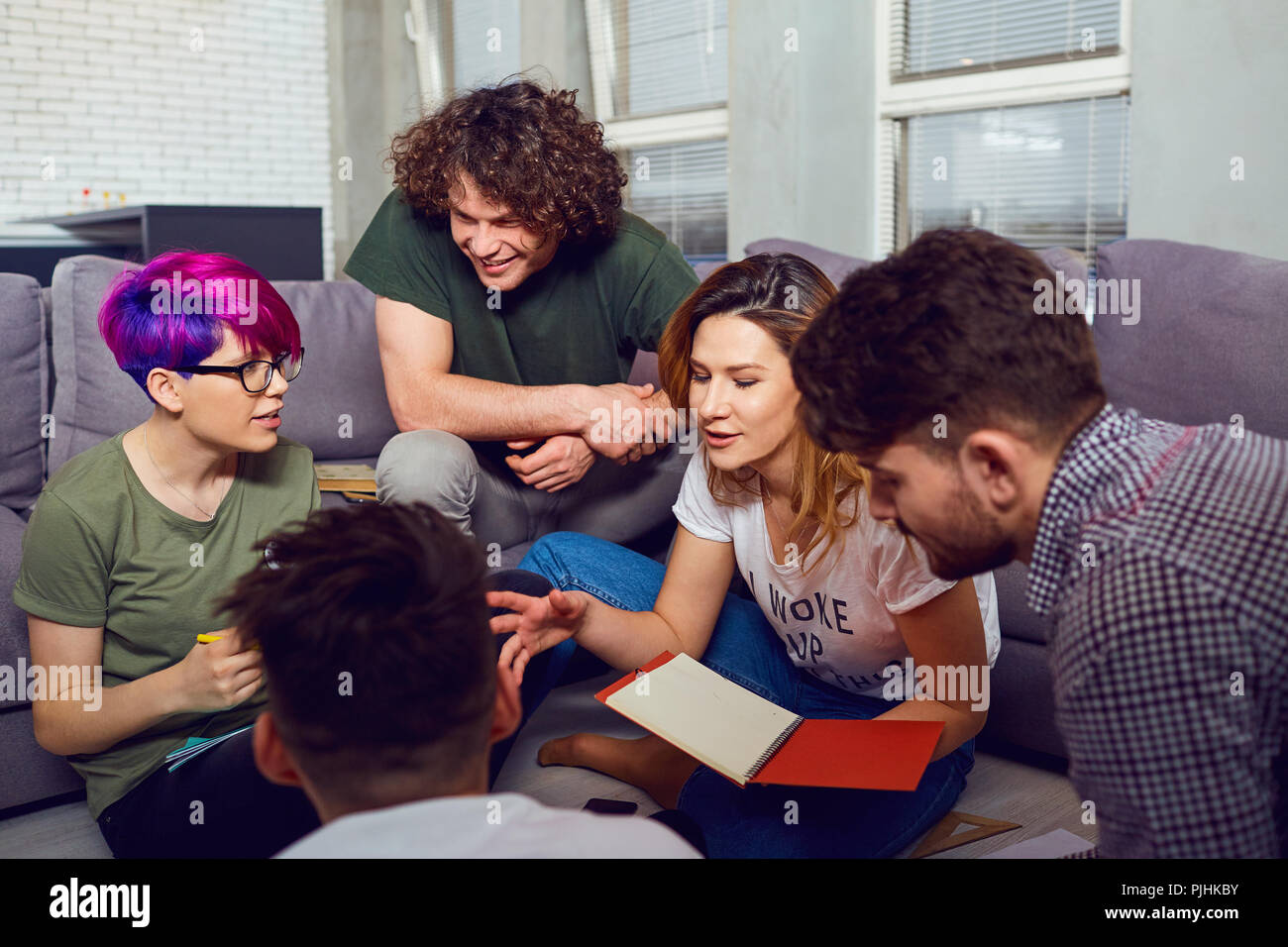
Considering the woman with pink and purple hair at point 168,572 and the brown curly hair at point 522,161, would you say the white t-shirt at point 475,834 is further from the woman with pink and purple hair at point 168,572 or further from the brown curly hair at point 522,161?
the brown curly hair at point 522,161

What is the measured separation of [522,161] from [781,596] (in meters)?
0.92

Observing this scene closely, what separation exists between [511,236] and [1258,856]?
5.09 feet

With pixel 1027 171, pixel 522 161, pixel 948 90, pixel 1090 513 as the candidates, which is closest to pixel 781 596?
pixel 1090 513

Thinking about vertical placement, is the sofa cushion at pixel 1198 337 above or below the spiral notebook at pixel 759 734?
above

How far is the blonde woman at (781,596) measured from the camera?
145cm

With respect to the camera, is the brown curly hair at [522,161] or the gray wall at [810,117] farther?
the gray wall at [810,117]

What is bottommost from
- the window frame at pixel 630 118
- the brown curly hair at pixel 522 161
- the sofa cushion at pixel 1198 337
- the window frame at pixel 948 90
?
the sofa cushion at pixel 1198 337

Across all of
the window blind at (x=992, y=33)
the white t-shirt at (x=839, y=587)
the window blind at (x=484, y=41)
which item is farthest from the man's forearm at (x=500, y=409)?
the window blind at (x=484, y=41)

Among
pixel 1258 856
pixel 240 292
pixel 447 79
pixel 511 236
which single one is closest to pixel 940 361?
pixel 1258 856

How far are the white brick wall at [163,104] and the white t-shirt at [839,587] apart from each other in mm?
5073

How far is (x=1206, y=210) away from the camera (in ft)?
9.01

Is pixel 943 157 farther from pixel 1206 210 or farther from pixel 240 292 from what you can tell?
pixel 240 292

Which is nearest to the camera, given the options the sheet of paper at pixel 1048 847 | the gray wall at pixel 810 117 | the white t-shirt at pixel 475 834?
the white t-shirt at pixel 475 834

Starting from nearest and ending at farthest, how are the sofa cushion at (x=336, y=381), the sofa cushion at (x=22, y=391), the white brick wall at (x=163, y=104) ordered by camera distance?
the sofa cushion at (x=22, y=391)
the sofa cushion at (x=336, y=381)
the white brick wall at (x=163, y=104)
